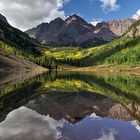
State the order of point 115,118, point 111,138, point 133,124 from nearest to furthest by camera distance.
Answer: point 111,138 → point 133,124 → point 115,118

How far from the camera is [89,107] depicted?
5412cm

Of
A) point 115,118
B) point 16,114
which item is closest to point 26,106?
point 16,114

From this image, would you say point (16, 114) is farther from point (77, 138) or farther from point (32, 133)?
point (77, 138)

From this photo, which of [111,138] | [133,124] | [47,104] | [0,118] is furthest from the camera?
[47,104]

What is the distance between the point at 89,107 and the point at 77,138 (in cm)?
2632

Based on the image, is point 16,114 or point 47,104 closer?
point 16,114

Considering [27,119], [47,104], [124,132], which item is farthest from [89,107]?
[124,132]

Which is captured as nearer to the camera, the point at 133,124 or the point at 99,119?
the point at 133,124

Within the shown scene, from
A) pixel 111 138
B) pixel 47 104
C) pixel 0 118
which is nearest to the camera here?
pixel 111 138

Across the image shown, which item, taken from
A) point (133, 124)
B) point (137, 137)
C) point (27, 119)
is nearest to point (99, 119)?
point (133, 124)

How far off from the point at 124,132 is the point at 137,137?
2.60m

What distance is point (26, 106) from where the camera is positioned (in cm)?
5278

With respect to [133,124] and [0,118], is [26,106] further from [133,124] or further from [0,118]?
[133,124]

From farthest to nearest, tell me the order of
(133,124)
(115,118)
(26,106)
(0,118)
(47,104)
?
1. (47,104)
2. (26,106)
3. (115,118)
4. (0,118)
5. (133,124)
